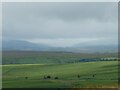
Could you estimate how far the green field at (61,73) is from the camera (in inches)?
907

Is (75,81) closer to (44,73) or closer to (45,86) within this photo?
(45,86)

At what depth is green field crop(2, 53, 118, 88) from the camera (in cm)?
2303

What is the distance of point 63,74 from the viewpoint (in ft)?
87.8

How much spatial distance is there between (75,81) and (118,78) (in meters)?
3.15

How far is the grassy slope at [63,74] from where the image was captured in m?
23.1

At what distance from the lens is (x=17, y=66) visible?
30172mm

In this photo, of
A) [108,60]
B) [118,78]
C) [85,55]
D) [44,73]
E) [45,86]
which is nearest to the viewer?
[45,86]

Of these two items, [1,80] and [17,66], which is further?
[17,66]

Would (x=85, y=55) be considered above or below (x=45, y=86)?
above

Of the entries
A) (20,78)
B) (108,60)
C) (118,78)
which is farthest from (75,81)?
(108,60)

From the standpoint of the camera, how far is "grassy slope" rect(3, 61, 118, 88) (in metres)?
23.1

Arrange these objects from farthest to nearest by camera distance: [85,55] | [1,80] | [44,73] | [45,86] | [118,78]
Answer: [85,55] → [44,73] → [1,80] → [118,78] → [45,86]

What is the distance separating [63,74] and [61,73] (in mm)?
330

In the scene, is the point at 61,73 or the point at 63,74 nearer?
the point at 63,74
